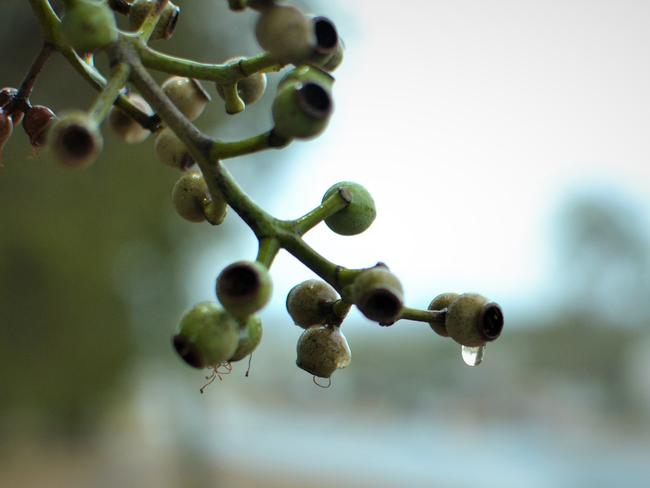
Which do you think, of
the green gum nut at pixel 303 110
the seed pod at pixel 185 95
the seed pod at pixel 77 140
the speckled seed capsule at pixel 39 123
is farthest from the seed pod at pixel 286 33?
the speckled seed capsule at pixel 39 123

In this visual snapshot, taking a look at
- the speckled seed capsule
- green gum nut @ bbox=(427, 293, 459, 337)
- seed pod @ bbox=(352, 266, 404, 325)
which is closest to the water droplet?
green gum nut @ bbox=(427, 293, 459, 337)

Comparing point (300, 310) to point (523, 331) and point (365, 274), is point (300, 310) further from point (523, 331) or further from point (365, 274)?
point (523, 331)

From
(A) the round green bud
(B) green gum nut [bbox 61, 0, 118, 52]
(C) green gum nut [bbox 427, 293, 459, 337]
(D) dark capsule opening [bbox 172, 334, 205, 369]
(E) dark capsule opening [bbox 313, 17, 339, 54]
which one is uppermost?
(E) dark capsule opening [bbox 313, 17, 339, 54]

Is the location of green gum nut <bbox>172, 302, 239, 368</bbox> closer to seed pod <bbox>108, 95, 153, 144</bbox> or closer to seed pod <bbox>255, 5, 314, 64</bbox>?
seed pod <bbox>255, 5, 314, 64</bbox>

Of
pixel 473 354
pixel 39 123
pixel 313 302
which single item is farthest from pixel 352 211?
pixel 39 123

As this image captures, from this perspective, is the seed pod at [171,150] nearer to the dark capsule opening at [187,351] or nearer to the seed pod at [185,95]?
the seed pod at [185,95]

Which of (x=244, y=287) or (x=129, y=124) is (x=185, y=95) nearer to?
(x=129, y=124)
